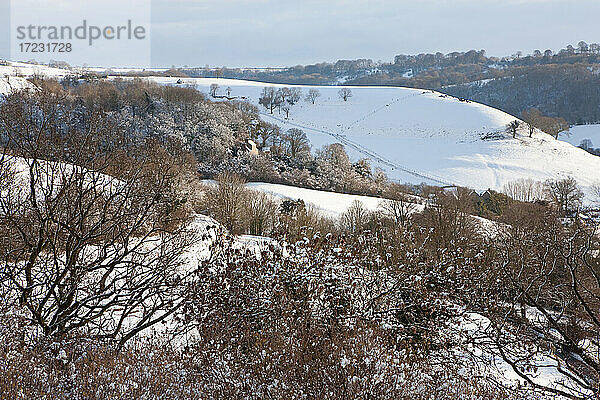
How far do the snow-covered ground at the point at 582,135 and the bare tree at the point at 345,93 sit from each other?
114 ft

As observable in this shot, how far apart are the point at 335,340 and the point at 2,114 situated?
7.42m

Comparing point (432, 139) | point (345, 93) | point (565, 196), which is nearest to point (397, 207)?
point (565, 196)

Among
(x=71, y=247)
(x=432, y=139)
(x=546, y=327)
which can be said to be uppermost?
(x=432, y=139)

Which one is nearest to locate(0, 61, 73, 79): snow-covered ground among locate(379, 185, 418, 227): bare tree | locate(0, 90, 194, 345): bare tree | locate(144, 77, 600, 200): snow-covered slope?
locate(144, 77, 600, 200): snow-covered slope

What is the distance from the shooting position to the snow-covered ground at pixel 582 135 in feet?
234

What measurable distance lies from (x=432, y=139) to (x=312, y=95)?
2761 cm

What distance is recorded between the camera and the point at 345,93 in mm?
80875

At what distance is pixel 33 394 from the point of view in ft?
14.3

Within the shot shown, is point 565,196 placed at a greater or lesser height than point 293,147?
lesser

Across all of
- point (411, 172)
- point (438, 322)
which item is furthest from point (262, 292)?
point (411, 172)

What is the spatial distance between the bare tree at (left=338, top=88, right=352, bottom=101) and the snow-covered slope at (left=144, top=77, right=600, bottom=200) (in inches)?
37.8

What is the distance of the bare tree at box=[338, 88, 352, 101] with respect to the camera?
261 ft

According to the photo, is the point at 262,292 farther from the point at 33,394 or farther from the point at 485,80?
the point at 485,80

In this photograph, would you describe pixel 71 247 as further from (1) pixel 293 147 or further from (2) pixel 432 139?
(2) pixel 432 139
